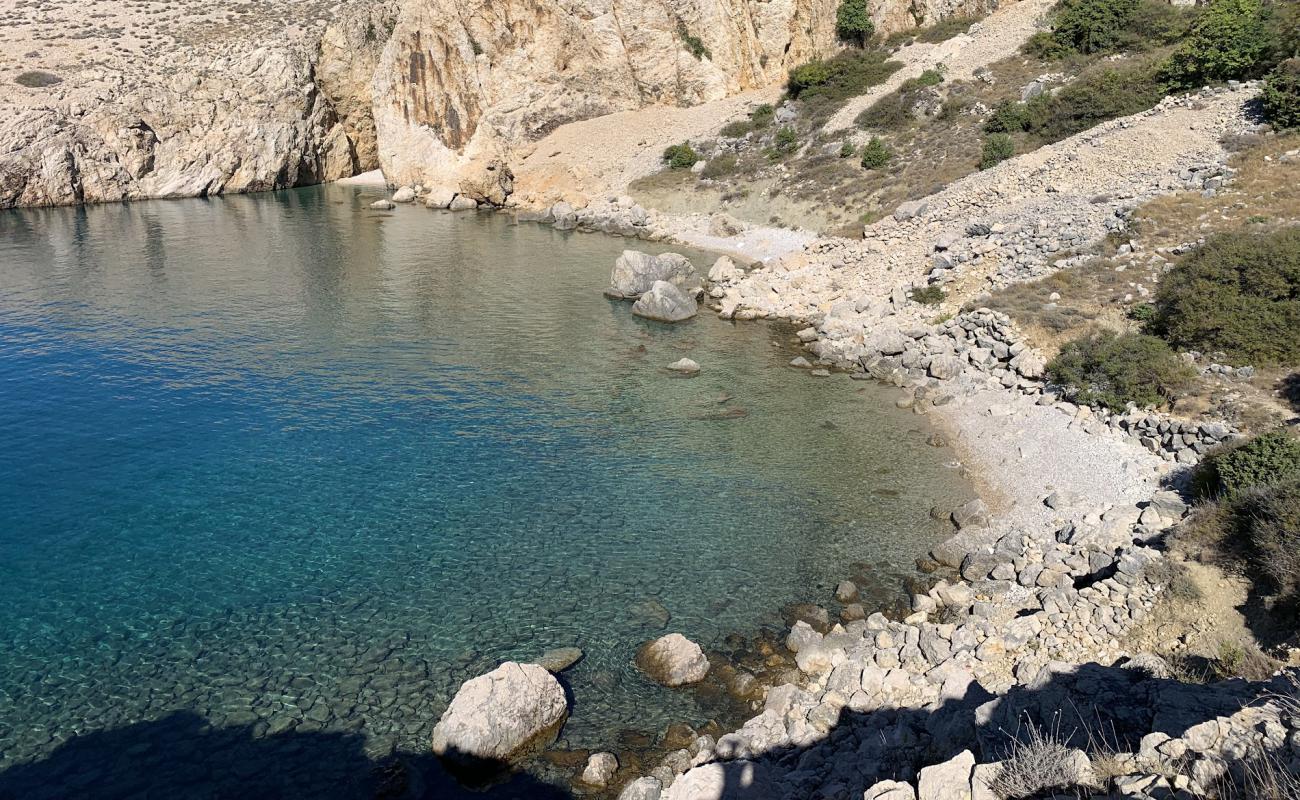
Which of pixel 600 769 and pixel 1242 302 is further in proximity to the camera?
pixel 1242 302

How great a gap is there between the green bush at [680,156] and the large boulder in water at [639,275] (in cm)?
2003

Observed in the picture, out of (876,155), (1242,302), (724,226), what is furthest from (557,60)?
(1242,302)

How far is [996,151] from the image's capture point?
40.8 m

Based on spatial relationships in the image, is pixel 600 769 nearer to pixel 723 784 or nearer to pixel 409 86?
pixel 723 784

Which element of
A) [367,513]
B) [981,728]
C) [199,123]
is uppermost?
[199,123]

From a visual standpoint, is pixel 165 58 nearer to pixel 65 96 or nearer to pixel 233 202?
pixel 65 96

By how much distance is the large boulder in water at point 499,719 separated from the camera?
11383 millimetres

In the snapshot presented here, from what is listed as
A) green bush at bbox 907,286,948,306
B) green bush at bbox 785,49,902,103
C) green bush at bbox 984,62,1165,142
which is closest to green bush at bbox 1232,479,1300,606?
green bush at bbox 907,286,948,306

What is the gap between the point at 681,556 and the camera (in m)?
16.7

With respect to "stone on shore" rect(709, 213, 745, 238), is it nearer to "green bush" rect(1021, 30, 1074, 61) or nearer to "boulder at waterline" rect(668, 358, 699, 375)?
"boulder at waterline" rect(668, 358, 699, 375)

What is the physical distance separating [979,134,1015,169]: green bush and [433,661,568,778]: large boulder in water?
38.3 metres

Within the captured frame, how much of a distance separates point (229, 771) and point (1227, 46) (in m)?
47.0

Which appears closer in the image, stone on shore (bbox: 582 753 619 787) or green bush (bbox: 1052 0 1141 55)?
stone on shore (bbox: 582 753 619 787)

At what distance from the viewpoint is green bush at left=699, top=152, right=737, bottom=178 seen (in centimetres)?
5291
